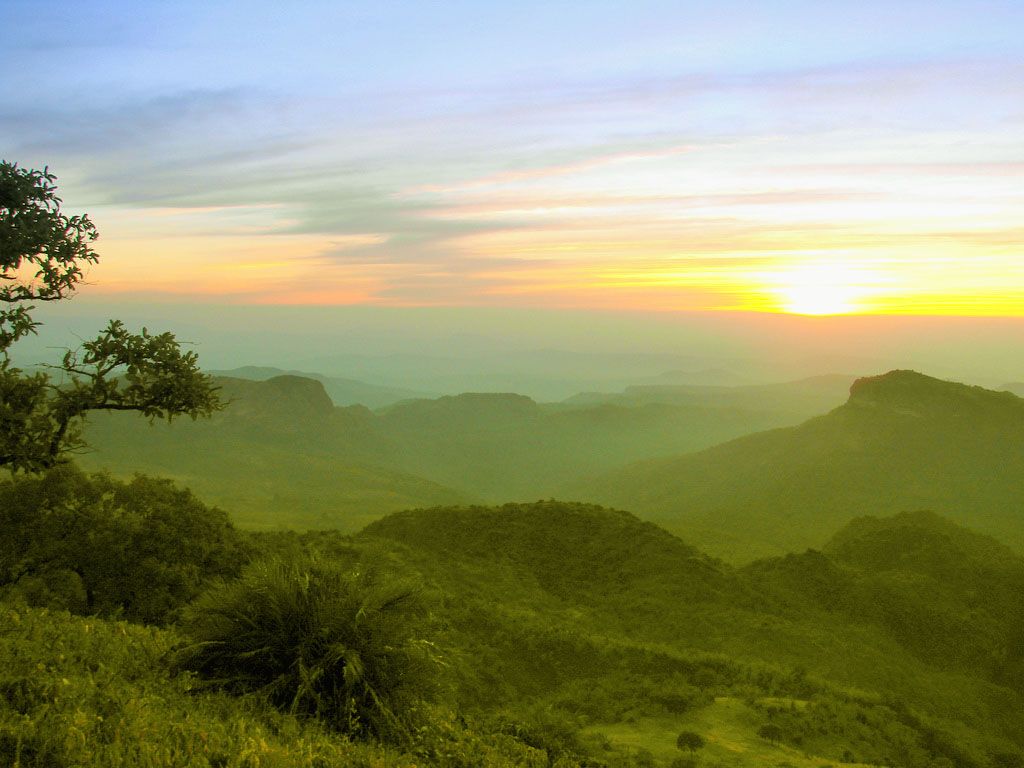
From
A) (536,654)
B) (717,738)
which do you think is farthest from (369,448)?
(717,738)

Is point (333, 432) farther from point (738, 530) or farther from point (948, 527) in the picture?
point (948, 527)

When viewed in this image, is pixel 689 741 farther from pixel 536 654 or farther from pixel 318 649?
pixel 318 649

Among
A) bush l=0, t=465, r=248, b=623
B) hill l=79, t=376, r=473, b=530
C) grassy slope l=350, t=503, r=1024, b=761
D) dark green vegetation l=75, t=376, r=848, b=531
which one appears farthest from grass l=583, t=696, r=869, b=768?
hill l=79, t=376, r=473, b=530

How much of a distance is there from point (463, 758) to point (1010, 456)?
271ft

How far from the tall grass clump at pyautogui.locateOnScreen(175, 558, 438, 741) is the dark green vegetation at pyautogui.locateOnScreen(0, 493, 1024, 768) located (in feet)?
0.08

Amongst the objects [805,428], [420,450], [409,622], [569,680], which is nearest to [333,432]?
[420,450]

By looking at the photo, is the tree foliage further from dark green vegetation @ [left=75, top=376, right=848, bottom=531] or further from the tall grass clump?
dark green vegetation @ [left=75, top=376, right=848, bottom=531]

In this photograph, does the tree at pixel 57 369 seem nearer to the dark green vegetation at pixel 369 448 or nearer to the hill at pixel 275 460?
the dark green vegetation at pixel 369 448

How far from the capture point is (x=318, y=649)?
767 centimetres

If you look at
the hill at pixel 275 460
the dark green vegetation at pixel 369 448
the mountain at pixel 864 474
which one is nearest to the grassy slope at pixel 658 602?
the dark green vegetation at pixel 369 448

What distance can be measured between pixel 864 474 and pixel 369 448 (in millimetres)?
94357

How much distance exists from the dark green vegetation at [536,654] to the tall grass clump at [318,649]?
24 mm

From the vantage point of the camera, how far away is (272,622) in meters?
7.87

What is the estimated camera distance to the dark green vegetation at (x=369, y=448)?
280 ft
